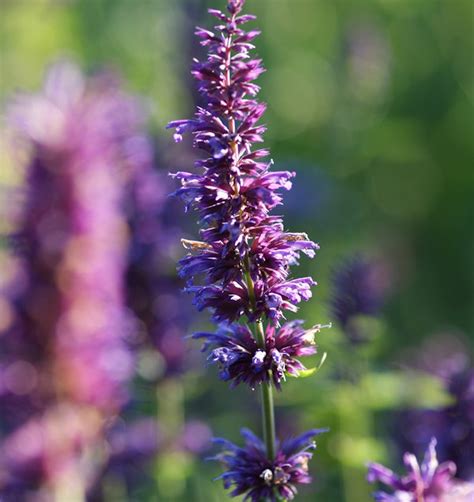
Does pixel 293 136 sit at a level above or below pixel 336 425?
above

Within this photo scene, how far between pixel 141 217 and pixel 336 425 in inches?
48.8

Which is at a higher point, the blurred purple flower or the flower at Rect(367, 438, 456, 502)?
the blurred purple flower

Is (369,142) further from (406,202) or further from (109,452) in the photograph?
(109,452)

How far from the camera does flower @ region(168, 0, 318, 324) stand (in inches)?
63.6

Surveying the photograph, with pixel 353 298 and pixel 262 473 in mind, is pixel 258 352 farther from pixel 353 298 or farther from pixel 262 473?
pixel 353 298

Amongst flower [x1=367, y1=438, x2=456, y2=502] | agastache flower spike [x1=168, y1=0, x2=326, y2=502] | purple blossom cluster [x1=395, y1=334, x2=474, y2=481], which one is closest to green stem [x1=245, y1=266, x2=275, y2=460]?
agastache flower spike [x1=168, y1=0, x2=326, y2=502]

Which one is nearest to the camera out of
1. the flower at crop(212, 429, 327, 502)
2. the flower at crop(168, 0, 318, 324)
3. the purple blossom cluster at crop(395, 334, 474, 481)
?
the flower at crop(168, 0, 318, 324)

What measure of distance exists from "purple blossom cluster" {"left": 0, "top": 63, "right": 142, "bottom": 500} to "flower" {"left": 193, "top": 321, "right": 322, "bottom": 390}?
1.24 metres

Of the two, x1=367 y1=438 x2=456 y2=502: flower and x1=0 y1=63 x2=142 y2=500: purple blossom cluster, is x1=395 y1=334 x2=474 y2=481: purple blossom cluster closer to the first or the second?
x1=367 y1=438 x2=456 y2=502: flower

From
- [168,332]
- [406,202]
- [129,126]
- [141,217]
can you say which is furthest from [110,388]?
[406,202]

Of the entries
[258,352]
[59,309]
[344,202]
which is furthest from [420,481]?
[344,202]

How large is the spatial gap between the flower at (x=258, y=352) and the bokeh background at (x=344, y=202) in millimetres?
850

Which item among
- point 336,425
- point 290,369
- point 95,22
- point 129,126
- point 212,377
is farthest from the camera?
point 95,22

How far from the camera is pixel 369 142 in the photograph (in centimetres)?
838
